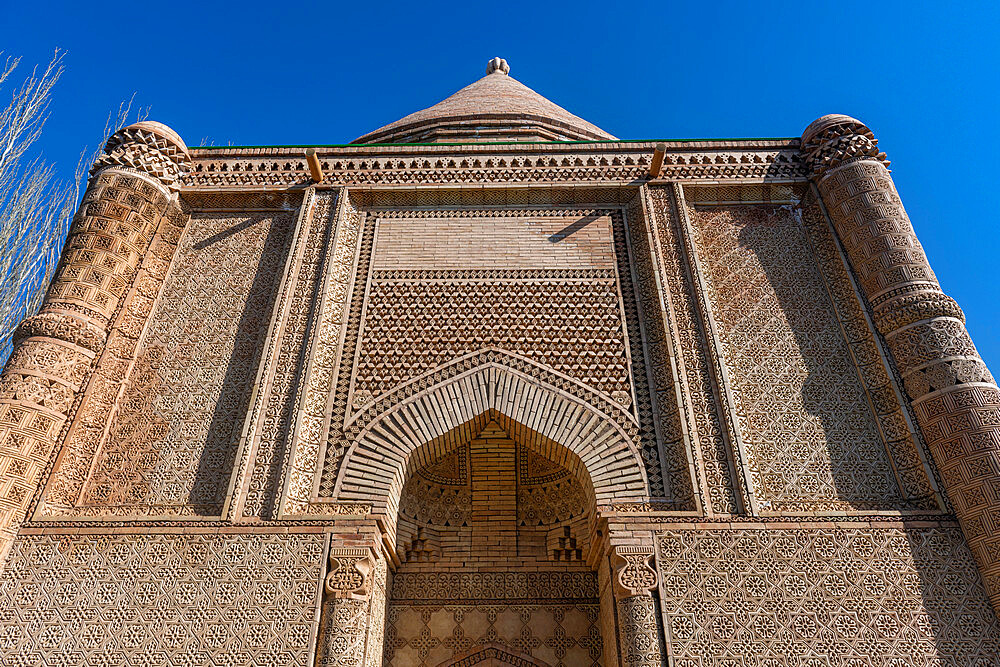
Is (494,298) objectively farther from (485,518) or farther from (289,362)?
(485,518)

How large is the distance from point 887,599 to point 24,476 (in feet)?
14.5

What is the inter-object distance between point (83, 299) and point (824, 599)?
14.8 feet

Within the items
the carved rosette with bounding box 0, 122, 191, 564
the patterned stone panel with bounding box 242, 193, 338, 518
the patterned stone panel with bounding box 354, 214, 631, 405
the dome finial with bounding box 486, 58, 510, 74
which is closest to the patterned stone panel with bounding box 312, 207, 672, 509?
the patterned stone panel with bounding box 354, 214, 631, 405

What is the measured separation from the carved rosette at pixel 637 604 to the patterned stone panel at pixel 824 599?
61mm

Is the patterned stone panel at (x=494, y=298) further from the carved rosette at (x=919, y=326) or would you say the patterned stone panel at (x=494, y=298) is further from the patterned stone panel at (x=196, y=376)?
the carved rosette at (x=919, y=326)

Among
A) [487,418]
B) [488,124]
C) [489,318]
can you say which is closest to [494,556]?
[487,418]

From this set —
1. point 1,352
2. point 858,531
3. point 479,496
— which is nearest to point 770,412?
point 858,531

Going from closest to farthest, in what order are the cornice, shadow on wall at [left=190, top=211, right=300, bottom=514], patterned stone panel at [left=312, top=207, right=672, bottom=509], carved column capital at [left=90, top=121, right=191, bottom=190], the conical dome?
shadow on wall at [left=190, top=211, right=300, bottom=514], patterned stone panel at [left=312, top=207, right=672, bottom=509], carved column capital at [left=90, top=121, right=191, bottom=190], the cornice, the conical dome

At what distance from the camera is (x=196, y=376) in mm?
4191

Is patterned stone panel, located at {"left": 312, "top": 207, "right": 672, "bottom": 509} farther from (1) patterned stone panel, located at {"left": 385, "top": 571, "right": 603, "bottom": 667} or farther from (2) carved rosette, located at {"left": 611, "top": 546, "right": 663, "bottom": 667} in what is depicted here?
(1) patterned stone panel, located at {"left": 385, "top": 571, "right": 603, "bottom": 667}

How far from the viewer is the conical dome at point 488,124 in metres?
6.58

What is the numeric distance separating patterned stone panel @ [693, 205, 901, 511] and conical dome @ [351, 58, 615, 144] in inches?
87.8

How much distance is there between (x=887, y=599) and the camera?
10.6 ft

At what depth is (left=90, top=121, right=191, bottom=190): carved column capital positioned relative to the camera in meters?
4.91
